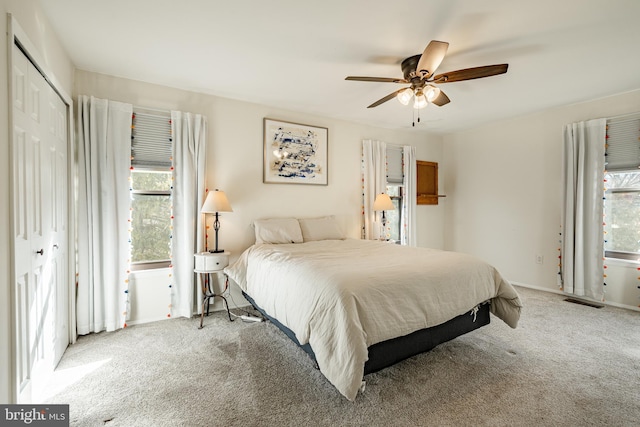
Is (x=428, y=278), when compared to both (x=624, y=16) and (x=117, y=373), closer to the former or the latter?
(x=624, y=16)

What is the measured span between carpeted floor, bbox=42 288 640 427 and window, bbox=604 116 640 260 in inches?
49.0

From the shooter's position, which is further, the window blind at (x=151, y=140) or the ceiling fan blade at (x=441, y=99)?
the window blind at (x=151, y=140)

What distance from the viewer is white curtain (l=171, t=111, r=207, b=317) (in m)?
3.08

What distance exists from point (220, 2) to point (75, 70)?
192 cm

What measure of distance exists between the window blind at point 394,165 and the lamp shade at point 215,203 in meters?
2.84

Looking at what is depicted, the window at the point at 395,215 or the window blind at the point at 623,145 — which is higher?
the window blind at the point at 623,145

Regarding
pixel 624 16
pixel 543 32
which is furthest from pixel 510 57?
pixel 624 16

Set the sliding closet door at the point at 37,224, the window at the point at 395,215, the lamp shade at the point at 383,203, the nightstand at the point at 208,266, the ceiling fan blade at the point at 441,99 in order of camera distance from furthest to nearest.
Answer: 1. the window at the point at 395,215
2. the lamp shade at the point at 383,203
3. the nightstand at the point at 208,266
4. the ceiling fan blade at the point at 441,99
5. the sliding closet door at the point at 37,224

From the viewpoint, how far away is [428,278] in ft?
6.86

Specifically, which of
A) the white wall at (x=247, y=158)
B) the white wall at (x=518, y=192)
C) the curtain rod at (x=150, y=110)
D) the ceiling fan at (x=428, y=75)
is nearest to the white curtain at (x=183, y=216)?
the curtain rod at (x=150, y=110)

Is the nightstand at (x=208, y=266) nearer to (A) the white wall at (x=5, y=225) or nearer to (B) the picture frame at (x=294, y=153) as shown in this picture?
(B) the picture frame at (x=294, y=153)

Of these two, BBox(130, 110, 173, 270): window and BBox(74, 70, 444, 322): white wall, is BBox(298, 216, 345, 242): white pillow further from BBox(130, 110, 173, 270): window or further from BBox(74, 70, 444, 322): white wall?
BBox(130, 110, 173, 270): window

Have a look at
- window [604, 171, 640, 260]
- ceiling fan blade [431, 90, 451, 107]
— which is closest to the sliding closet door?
ceiling fan blade [431, 90, 451, 107]

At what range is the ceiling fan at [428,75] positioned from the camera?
2016mm
